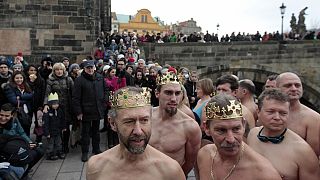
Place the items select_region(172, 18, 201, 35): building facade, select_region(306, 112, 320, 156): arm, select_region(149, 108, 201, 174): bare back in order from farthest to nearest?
select_region(172, 18, 201, 35): building facade < select_region(149, 108, 201, 174): bare back < select_region(306, 112, 320, 156): arm

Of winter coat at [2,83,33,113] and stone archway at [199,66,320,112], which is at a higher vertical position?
winter coat at [2,83,33,113]

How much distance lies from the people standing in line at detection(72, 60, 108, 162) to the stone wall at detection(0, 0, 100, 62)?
25.1ft

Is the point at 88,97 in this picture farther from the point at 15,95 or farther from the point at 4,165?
the point at 4,165

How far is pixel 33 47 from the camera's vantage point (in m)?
13.2

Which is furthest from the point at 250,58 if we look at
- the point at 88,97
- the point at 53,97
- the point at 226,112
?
the point at 226,112

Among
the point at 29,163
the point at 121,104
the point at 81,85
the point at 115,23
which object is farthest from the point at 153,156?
the point at 115,23

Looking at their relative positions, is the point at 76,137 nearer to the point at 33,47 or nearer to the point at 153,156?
the point at 153,156

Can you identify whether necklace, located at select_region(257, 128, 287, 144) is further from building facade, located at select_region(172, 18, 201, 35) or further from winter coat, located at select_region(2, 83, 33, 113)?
building facade, located at select_region(172, 18, 201, 35)

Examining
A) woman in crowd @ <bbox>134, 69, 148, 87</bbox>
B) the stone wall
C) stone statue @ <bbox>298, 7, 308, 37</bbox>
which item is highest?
stone statue @ <bbox>298, 7, 308, 37</bbox>

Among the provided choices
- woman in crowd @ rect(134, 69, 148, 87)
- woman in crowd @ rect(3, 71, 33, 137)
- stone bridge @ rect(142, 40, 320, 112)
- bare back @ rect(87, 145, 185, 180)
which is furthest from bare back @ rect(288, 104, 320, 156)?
stone bridge @ rect(142, 40, 320, 112)

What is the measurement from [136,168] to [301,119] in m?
1.85

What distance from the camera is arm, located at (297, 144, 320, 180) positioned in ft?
8.71

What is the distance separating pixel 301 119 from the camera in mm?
3420

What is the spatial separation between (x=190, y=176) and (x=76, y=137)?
2.48 metres
